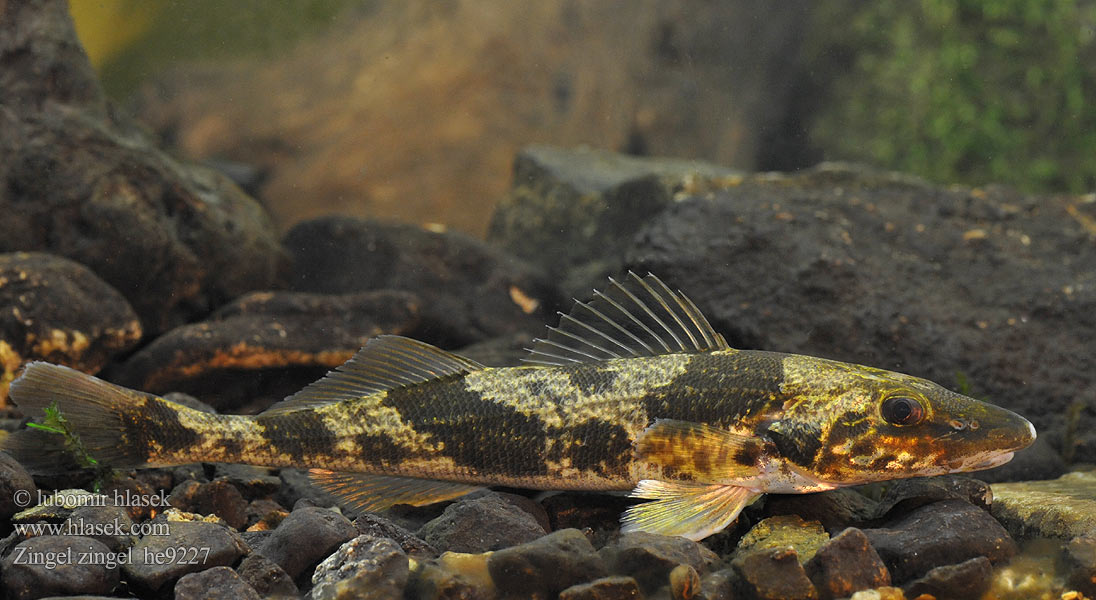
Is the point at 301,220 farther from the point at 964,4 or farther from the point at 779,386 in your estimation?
the point at 964,4

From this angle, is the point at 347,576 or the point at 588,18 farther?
the point at 588,18

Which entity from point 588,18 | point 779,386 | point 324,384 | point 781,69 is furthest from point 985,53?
point 324,384

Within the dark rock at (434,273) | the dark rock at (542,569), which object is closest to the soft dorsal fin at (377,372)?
the dark rock at (542,569)

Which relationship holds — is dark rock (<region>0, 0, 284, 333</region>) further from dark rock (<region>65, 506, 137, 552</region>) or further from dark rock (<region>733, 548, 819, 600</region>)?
dark rock (<region>733, 548, 819, 600</region>)

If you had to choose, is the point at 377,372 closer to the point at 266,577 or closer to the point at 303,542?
the point at 303,542

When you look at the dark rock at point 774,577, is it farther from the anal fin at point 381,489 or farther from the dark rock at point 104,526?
the dark rock at point 104,526

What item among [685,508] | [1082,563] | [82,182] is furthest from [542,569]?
[82,182]

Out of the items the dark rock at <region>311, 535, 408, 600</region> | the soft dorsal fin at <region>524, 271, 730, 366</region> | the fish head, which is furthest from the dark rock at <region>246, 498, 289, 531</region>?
the fish head
